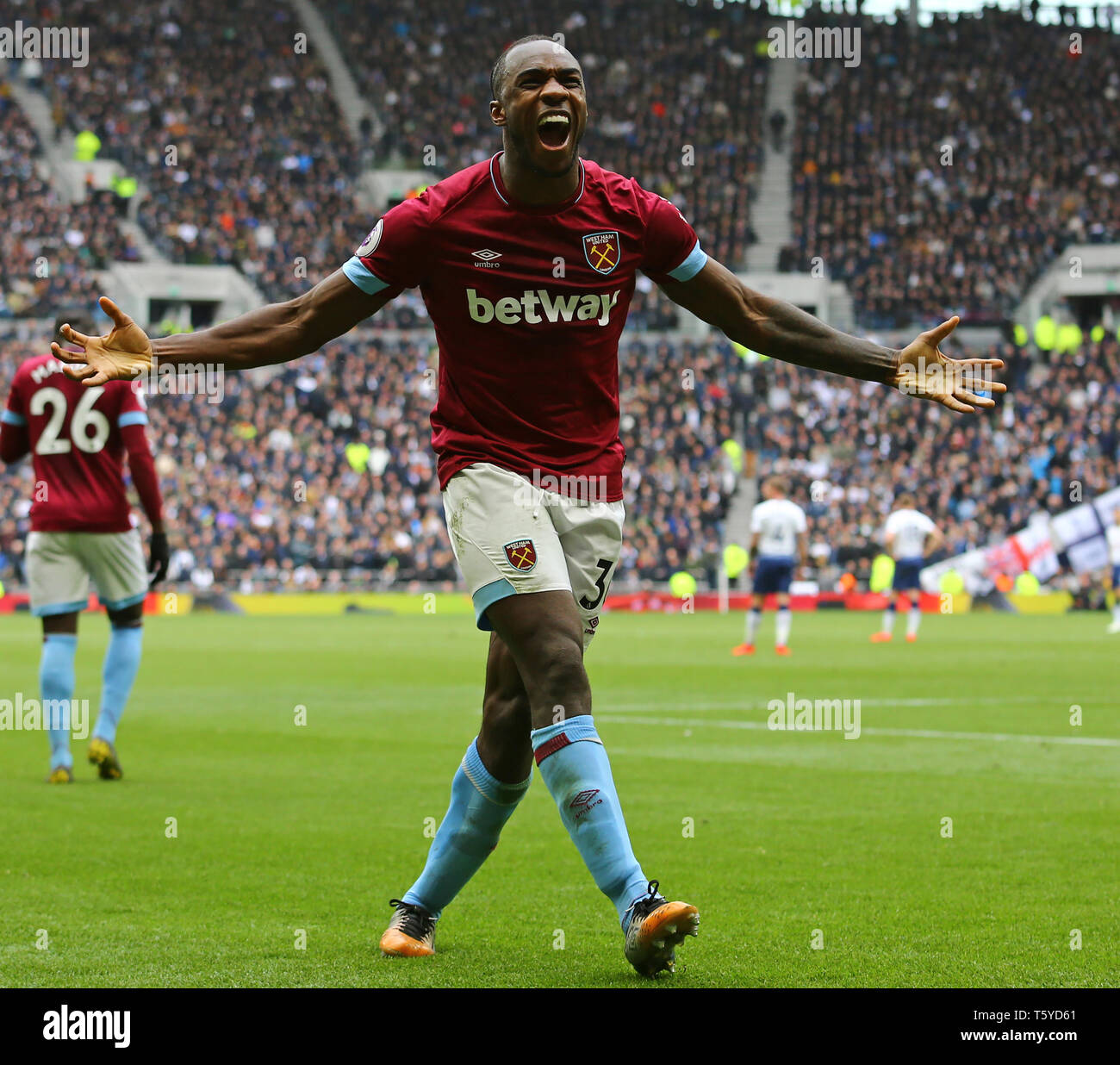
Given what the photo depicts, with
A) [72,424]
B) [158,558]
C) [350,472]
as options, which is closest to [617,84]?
[350,472]

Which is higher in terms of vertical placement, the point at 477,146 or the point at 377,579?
the point at 477,146

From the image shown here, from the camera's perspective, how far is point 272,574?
36.2m

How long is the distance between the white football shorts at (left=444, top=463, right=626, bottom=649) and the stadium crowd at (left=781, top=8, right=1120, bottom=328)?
37529 mm

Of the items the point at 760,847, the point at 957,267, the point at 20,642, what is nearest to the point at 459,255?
the point at 760,847

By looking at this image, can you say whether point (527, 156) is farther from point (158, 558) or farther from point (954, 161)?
point (954, 161)

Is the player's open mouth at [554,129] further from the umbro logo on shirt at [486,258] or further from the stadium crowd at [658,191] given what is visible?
the stadium crowd at [658,191]

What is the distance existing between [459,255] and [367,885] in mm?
2541

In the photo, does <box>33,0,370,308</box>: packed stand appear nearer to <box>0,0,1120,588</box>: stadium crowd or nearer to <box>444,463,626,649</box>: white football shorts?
<box>0,0,1120,588</box>: stadium crowd

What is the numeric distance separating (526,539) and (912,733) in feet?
25.1

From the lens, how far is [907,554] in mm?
24703

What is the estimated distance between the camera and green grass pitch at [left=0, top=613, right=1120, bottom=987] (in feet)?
15.8

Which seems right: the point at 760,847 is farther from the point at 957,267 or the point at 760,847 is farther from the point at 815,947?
the point at 957,267

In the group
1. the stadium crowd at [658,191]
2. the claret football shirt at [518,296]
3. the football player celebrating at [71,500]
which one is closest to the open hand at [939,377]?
the claret football shirt at [518,296]

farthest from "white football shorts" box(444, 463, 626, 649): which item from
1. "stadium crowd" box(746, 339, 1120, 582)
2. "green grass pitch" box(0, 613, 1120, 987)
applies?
"stadium crowd" box(746, 339, 1120, 582)
